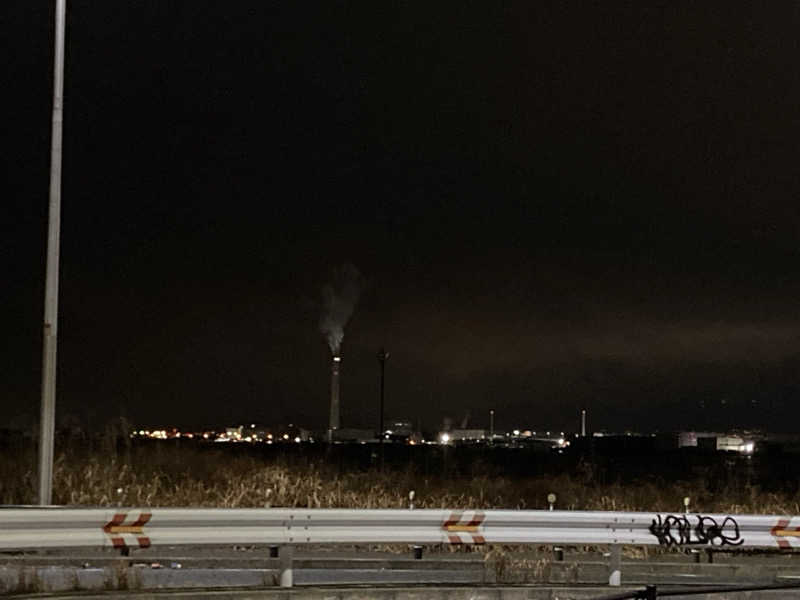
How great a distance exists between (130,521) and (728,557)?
9202 mm

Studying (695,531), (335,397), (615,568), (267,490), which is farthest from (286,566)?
(335,397)

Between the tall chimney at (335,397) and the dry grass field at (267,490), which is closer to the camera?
the dry grass field at (267,490)

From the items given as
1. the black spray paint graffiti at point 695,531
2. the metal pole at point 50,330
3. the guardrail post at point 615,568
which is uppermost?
the metal pole at point 50,330

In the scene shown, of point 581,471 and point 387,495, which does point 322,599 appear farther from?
point 581,471

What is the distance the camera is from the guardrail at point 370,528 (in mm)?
10859

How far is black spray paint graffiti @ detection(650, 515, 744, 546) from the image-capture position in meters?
12.1

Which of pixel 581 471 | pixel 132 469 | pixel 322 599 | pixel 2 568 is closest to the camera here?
pixel 322 599

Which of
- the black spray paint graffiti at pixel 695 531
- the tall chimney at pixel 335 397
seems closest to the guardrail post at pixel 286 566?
the black spray paint graffiti at pixel 695 531

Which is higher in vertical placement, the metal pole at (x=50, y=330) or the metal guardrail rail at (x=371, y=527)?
the metal pole at (x=50, y=330)

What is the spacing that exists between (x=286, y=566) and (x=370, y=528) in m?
0.89

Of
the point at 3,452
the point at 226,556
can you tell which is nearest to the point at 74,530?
the point at 226,556

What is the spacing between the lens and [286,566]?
11281 millimetres

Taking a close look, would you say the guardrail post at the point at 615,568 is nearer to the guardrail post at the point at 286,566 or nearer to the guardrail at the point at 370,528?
the guardrail at the point at 370,528

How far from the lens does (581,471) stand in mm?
43938
